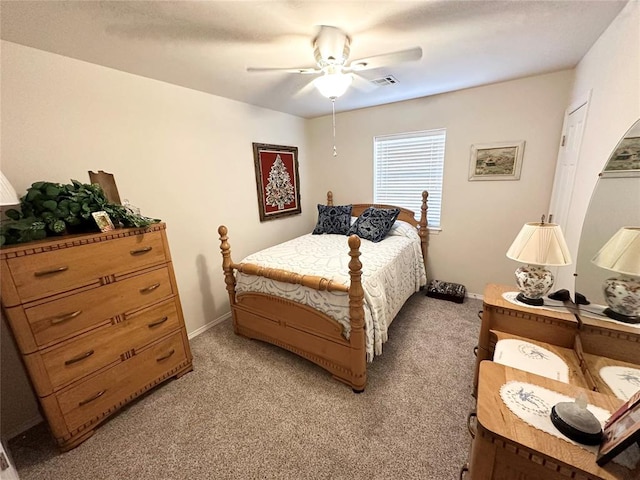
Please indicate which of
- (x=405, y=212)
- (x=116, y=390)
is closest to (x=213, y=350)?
(x=116, y=390)

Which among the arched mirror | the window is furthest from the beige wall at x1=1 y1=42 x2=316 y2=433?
the arched mirror

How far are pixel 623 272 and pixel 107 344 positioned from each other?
2742mm

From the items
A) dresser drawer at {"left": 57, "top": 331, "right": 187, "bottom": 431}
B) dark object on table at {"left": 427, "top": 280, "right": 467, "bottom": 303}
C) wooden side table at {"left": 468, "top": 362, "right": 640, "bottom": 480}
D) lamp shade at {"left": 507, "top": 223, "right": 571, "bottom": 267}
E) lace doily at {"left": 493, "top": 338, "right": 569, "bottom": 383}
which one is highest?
lamp shade at {"left": 507, "top": 223, "right": 571, "bottom": 267}

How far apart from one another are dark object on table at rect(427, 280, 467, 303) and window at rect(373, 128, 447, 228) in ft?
2.41

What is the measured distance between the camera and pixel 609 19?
1466mm

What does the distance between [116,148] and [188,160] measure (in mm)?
558

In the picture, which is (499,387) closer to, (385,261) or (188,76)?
(385,261)

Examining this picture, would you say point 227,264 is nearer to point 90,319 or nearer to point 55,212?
point 90,319

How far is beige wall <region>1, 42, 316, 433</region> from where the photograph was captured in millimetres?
1570

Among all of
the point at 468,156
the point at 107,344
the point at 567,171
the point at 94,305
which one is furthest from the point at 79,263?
the point at 567,171

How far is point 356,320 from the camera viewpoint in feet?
5.50

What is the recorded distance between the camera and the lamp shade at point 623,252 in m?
1.03

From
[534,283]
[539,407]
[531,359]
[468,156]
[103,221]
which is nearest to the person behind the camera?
[539,407]

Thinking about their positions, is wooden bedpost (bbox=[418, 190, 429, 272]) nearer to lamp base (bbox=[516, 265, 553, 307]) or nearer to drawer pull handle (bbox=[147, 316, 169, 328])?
lamp base (bbox=[516, 265, 553, 307])
